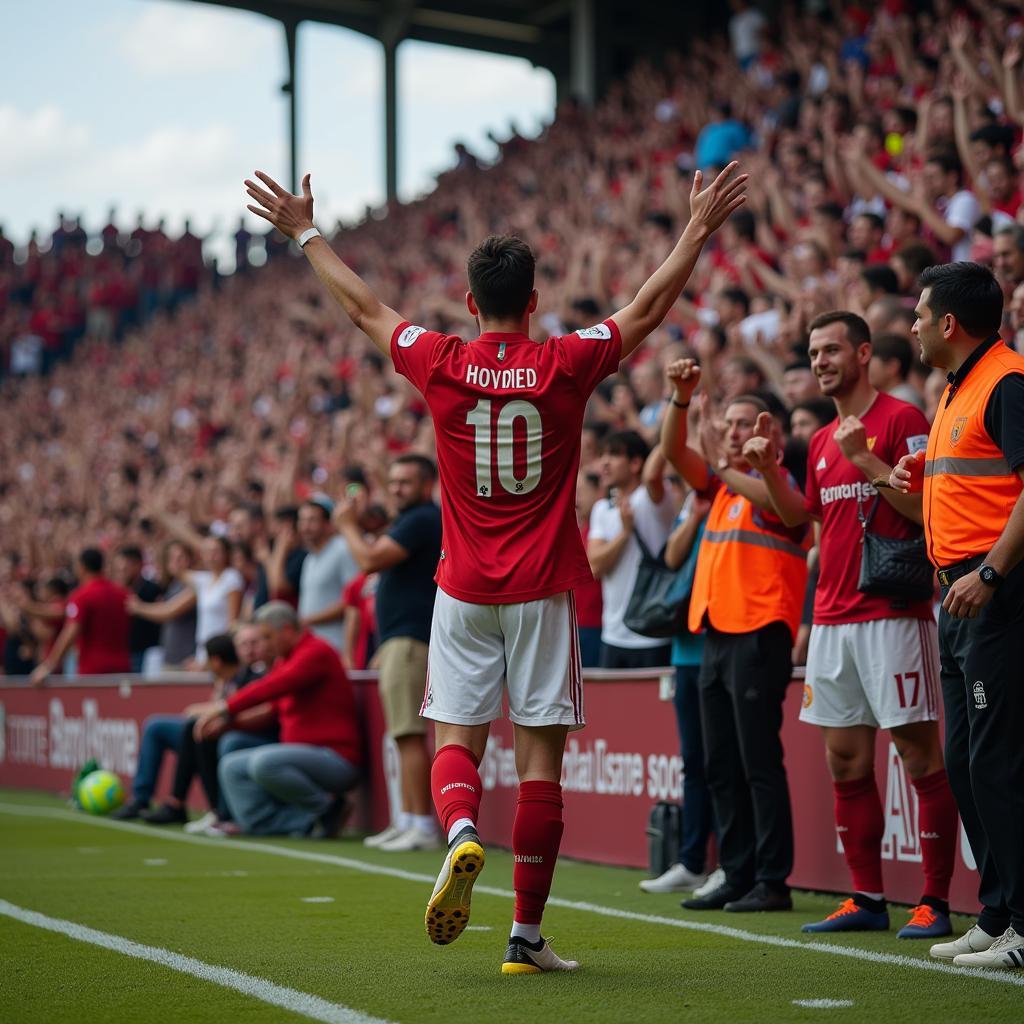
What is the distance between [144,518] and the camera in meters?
18.3

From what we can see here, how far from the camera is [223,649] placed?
1139 cm

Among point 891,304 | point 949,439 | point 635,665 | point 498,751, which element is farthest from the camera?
point 498,751

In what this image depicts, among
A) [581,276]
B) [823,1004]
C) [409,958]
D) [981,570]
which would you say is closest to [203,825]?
[409,958]

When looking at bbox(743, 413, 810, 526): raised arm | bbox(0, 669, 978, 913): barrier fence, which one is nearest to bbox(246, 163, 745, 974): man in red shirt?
bbox(743, 413, 810, 526): raised arm

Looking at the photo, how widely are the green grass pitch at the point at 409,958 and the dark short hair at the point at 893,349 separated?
241 centimetres

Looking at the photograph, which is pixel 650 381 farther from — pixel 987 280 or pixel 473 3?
pixel 473 3

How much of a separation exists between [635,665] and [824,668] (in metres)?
2.96

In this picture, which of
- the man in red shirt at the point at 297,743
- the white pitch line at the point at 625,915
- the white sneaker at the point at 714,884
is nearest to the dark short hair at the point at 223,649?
the man in red shirt at the point at 297,743

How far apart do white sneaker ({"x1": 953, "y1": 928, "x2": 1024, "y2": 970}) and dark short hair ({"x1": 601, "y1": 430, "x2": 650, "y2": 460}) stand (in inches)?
161

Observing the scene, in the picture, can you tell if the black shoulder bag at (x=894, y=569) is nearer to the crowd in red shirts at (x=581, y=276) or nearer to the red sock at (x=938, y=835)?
the red sock at (x=938, y=835)

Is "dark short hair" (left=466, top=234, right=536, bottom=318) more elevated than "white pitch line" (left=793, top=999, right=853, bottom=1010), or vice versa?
"dark short hair" (left=466, top=234, right=536, bottom=318)

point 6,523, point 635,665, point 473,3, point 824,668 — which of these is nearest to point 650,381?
point 635,665

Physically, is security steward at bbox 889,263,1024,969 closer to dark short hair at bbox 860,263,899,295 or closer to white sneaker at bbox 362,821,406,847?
dark short hair at bbox 860,263,899,295

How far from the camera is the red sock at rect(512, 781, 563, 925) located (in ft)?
16.2
